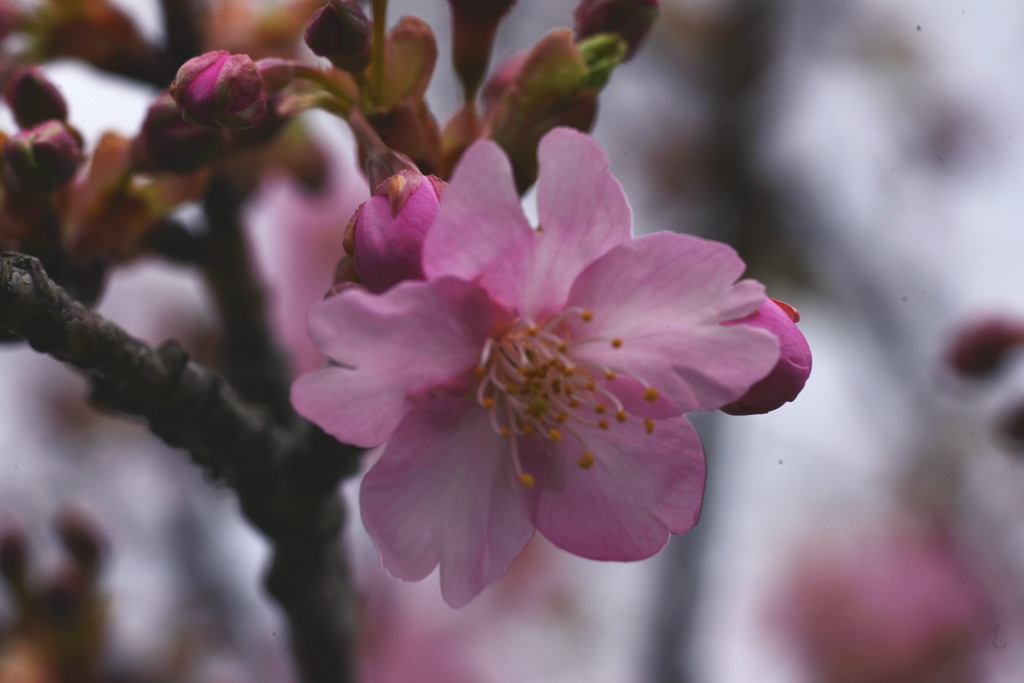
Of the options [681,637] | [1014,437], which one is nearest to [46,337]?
[1014,437]

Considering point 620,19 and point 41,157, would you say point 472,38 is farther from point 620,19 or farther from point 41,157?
point 41,157

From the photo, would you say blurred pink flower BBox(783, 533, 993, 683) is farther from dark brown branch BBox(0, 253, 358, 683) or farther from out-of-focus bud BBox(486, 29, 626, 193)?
out-of-focus bud BBox(486, 29, 626, 193)

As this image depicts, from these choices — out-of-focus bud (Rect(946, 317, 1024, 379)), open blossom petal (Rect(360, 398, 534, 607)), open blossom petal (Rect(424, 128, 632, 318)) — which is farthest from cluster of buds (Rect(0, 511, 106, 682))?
out-of-focus bud (Rect(946, 317, 1024, 379))

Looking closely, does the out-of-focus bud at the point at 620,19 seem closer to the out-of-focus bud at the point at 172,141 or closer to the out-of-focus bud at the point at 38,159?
the out-of-focus bud at the point at 172,141

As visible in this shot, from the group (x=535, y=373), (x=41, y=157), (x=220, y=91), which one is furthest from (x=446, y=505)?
(x=41, y=157)

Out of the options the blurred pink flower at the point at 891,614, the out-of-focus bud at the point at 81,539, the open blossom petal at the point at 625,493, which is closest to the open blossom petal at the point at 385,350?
the open blossom petal at the point at 625,493
